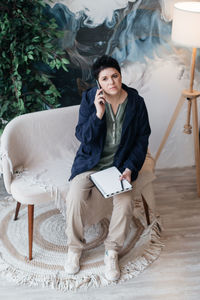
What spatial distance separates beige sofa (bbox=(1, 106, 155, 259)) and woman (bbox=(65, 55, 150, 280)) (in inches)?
4.0

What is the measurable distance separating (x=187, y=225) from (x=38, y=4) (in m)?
1.77

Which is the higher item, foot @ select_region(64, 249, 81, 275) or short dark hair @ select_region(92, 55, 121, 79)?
short dark hair @ select_region(92, 55, 121, 79)

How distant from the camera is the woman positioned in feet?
7.38

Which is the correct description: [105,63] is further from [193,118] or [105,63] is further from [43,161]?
[193,118]

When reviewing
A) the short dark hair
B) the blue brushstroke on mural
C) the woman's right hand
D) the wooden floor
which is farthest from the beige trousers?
the blue brushstroke on mural

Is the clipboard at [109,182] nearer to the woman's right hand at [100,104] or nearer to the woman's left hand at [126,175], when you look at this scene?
the woman's left hand at [126,175]

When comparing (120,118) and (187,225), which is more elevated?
(120,118)

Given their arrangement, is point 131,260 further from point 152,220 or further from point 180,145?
point 180,145

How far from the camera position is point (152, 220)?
2.69 m

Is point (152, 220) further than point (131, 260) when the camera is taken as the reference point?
Yes

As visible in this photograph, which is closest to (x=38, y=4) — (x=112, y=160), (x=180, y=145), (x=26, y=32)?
(x=26, y=32)

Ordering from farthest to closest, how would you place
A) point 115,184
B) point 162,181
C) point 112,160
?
point 162,181, point 112,160, point 115,184

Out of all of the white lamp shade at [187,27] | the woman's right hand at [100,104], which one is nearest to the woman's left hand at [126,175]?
the woman's right hand at [100,104]

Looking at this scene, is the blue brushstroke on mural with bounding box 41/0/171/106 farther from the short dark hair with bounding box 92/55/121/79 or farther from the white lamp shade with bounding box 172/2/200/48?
the short dark hair with bounding box 92/55/121/79
